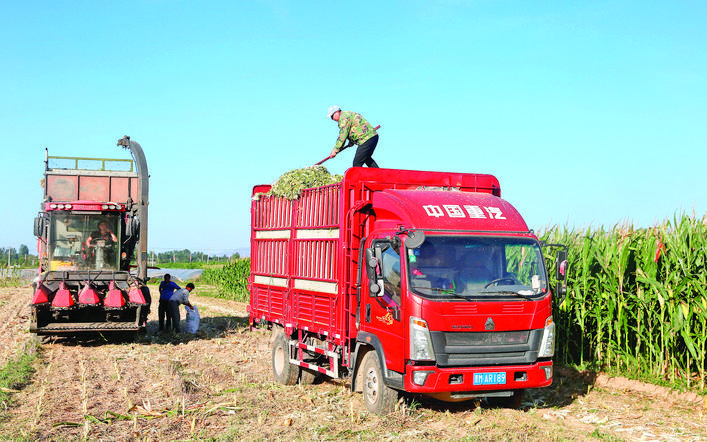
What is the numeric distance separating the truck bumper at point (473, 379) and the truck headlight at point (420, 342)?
140 mm

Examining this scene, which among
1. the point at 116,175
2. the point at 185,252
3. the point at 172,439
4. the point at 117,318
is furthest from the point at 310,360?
the point at 185,252

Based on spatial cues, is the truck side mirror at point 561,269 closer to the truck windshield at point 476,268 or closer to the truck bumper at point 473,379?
the truck windshield at point 476,268

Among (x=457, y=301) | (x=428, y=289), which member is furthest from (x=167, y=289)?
(x=457, y=301)

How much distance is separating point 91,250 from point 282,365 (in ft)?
26.0

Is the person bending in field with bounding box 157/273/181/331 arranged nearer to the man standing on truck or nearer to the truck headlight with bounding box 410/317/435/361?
the man standing on truck

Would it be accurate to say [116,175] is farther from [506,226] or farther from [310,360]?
[506,226]

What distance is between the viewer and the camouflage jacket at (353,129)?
12250 mm

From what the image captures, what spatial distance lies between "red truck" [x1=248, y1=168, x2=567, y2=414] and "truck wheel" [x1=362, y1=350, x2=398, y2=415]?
1cm

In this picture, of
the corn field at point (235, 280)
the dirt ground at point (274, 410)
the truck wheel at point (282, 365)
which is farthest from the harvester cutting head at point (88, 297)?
the corn field at point (235, 280)

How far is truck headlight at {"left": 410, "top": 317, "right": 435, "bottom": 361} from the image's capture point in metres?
8.60

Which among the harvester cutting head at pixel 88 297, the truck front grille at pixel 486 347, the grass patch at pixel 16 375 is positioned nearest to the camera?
the truck front grille at pixel 486 347

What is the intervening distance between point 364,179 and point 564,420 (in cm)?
430

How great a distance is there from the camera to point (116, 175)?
64.4 feet

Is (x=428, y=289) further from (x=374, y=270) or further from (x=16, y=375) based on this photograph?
(x=16, y=375)
